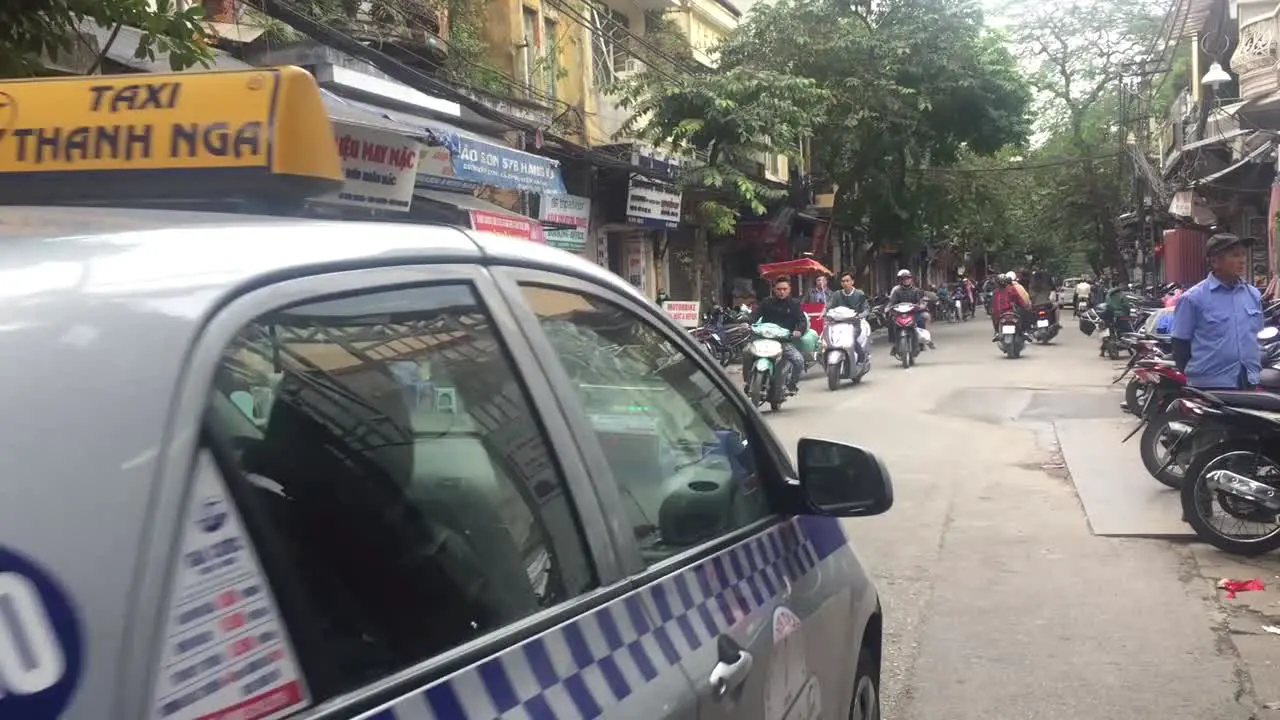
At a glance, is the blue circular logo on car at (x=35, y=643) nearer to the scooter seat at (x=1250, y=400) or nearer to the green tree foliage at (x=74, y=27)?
the green tree foliage at (x=74, y=27)

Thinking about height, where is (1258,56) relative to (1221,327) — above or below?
above

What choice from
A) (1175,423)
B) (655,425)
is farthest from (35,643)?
(1175,423)

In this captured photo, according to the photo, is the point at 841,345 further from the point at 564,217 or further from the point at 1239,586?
the point at 1239,586

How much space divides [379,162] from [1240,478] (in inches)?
198

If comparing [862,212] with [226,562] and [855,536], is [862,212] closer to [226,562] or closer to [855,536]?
[855,536]

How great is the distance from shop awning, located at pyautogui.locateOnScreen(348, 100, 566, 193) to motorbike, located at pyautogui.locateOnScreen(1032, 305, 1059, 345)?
12.2 meters

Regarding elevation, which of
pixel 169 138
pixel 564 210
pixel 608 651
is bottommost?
pixel 608 651

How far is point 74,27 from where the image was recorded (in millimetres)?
4234

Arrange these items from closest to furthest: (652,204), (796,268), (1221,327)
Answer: (1221,327) → (796,268) → (652,204)

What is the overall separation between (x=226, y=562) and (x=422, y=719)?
0.27 m

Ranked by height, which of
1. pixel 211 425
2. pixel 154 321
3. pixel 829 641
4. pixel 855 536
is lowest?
pixel 855 536

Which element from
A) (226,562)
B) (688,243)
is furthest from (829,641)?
(688,243)

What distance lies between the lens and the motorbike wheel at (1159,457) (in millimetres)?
7715

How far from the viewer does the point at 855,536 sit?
271 inches
